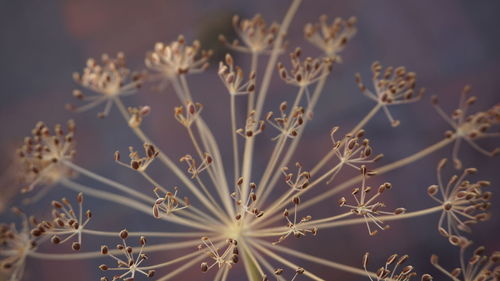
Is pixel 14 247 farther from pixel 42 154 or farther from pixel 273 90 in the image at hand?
pixel 273 90

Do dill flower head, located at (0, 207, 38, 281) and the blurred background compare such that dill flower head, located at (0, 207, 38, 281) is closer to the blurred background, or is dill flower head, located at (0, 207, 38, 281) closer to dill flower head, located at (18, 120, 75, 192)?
dill flower head, located at (18, 120, 75, 192)

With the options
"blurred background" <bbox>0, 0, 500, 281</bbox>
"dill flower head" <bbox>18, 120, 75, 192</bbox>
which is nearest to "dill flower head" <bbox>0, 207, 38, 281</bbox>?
"dill flower head" <bbox>18, 120, 75, 192</bbox>

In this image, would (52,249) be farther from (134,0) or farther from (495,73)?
(495,73)

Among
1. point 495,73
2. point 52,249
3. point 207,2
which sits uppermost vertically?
point 207,2

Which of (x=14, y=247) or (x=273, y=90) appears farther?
(x=273, y=90)

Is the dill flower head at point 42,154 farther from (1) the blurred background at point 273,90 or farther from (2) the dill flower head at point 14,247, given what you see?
(1) the blurred background at point 273,90

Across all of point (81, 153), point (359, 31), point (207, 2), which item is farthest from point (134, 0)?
point (359, 31)

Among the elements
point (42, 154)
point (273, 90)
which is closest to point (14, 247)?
point (42, 154)

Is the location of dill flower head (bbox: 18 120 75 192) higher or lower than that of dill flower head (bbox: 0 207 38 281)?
higher
